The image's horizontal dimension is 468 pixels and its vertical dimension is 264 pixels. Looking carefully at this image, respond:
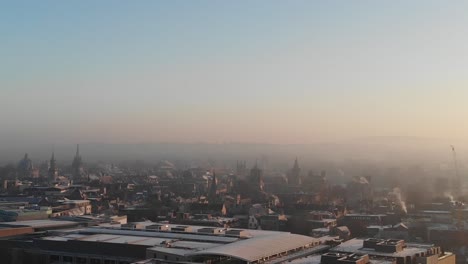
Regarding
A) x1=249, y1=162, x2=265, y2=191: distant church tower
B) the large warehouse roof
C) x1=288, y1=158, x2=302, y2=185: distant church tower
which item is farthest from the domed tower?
the large warehouse roof

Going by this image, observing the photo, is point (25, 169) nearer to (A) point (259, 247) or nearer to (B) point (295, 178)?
(B) point (295, 178)

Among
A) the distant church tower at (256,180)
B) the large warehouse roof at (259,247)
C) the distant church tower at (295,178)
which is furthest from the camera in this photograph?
the distant church tower at (295,178)

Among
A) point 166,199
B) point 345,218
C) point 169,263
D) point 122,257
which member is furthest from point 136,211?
point 169,263

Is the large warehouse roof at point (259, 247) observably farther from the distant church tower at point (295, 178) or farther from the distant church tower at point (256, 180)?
the distant church tower at point (295, 178)

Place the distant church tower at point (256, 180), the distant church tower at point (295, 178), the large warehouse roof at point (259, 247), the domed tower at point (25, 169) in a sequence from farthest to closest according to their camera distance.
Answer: the domed tower at point (25, 169)
the distant church tower at point (295, 178)
the distant church tower at point (256, 180)
the large warehouse roof at point (259, 247)

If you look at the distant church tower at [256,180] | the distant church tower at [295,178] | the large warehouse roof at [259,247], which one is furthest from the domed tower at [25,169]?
the large warehouse roof at [259,247]

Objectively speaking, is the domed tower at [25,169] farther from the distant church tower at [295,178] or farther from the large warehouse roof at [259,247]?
the large warehouse roof at [259,247]

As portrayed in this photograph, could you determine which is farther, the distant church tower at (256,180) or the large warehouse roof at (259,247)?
the distant church tower at (256,180)

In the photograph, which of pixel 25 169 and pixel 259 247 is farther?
pixel 25 169

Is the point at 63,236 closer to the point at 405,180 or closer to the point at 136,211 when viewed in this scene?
the point at 136,211

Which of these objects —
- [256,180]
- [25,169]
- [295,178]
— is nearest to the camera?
[256,180]

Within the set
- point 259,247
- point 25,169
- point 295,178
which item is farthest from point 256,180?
point 259,247
